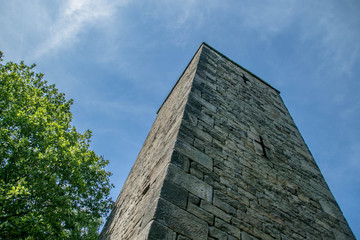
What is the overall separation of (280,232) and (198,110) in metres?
2.06

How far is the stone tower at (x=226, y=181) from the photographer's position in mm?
2309

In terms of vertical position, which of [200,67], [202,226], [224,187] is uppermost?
[200,67]

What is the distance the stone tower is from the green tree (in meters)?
2.82

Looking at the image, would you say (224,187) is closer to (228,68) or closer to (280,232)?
(280,232)

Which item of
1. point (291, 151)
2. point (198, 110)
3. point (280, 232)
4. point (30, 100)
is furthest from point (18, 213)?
point (291, 151)

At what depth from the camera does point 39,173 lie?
591cm

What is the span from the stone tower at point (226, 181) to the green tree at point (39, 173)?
282cm

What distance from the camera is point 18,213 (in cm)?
536

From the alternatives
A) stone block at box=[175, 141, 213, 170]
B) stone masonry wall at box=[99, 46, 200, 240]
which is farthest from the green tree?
stone block at box=[175, 141, 213, 170]

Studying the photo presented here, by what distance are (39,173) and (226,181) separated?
203 inches

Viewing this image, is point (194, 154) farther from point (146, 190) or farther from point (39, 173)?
point (39, 173)

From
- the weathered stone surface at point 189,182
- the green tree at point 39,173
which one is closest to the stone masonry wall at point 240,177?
the weathered stone surface at point 189,182

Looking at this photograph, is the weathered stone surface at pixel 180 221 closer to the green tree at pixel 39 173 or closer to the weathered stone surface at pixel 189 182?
the weathered stone surface at pixel 189 182

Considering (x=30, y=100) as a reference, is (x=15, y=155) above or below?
below
